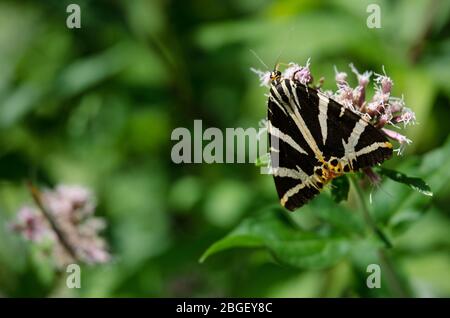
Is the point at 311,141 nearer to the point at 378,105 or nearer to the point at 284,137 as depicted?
the point at 284,137

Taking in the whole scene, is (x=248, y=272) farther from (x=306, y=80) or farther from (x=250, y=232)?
(x=306, y=80)

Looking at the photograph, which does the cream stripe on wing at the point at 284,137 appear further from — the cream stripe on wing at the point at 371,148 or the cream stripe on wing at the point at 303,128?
the cream stripe on wing at the point at 371,148

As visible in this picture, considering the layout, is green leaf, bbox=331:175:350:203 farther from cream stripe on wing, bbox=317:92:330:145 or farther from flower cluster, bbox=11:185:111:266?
flower cluster, bbox=11:185:111:266

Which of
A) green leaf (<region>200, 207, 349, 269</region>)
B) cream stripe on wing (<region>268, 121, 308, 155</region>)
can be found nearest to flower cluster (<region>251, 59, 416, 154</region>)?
cream stripe on wing (<region>268, 121, 308, 155</region>)

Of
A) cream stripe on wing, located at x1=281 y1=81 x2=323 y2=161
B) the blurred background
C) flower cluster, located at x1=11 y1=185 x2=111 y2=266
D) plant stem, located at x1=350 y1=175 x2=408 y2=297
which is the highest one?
the blurred background

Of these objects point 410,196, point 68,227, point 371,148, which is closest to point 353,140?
point 371,148

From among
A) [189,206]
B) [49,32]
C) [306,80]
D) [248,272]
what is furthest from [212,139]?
[306,80]
